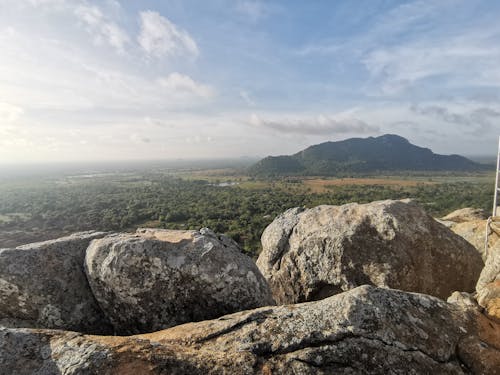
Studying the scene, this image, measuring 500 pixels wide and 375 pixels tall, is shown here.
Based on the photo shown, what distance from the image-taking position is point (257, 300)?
25.8 ft

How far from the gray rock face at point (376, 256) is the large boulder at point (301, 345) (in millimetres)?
4216

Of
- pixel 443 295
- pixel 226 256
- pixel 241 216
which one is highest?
pixel 226 256

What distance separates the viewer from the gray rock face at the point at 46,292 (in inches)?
308

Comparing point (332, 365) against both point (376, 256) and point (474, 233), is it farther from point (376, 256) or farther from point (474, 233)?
point (474, 233)

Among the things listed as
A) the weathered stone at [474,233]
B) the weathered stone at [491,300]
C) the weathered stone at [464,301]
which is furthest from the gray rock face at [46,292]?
the weathered stone at [474,233]

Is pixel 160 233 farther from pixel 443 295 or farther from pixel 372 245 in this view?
pixel 443 295

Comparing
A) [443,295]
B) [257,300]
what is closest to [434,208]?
[443,295]

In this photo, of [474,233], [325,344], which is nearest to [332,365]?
[325,344]

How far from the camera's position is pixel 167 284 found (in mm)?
7633

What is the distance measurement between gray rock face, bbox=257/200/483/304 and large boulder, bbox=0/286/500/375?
4.22 meters

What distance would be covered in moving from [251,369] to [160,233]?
5.40 meters

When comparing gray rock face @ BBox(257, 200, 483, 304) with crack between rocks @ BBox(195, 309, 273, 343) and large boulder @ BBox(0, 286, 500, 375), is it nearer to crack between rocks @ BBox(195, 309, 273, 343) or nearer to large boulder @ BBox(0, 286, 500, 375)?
large boulder @ BBox(0, 286, 500, 375)

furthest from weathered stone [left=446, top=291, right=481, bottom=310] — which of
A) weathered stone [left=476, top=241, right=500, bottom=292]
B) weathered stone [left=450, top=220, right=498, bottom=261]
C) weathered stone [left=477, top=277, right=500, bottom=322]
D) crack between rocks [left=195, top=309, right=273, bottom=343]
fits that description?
weathered stone [left=450, top=220, right=498, bottom=261]

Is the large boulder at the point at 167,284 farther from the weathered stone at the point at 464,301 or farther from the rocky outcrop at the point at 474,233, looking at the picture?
the rocky outcrop at the point at 474,233
